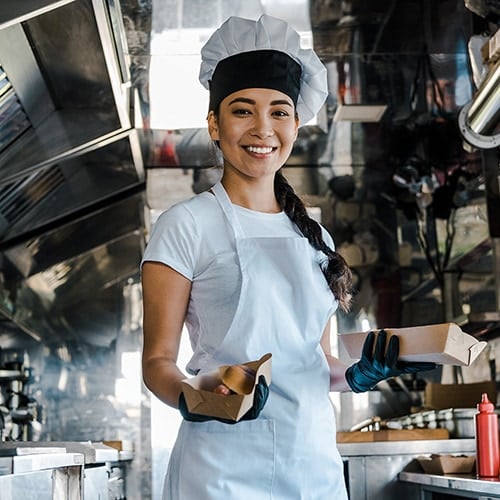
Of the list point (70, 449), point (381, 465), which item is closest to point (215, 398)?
point (70, 449)

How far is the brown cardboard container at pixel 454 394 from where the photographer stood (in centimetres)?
427

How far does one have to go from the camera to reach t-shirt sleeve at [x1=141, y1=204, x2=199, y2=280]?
1364mm

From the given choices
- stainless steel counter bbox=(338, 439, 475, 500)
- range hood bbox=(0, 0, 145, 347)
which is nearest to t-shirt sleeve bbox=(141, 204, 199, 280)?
range hood bbox=(0, 0, 145, 347)

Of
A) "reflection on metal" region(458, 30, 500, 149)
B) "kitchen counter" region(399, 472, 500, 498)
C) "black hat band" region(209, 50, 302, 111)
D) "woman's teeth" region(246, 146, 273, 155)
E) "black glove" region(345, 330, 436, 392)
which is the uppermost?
"reflection on metal" region(458, 30, 500, 149)

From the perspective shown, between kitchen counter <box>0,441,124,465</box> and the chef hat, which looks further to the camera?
kitchen counter <box>0,441,124,465</box>

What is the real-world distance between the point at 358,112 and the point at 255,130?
9.65 ft

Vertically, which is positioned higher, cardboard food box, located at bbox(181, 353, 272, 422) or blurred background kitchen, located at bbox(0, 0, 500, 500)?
blurred background kitchen, located at bbox(0, 0, 500, 500)

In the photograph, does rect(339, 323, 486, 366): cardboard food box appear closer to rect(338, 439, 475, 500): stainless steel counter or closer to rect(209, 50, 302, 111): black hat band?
rect(209, 50, 302, 111): black hat band

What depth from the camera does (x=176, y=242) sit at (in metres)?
1.38

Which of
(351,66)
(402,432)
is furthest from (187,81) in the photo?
(402,432)

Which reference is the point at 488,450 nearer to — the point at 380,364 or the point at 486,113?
the point at 486,113

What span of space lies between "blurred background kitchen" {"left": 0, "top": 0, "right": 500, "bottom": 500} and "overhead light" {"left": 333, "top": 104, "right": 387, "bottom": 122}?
0.04ft

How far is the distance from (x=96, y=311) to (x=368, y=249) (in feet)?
4.54

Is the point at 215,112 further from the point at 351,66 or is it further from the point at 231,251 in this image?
the point at 351,66
